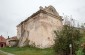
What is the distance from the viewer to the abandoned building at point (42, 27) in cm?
4253

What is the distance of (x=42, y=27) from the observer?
42969mm

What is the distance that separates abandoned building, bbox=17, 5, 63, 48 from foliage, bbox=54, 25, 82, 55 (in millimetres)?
15673

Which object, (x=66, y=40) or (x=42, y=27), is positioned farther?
(x=42, y=27)

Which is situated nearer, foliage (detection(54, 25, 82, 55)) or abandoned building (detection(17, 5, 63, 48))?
foliage (detection(54, 25, 82, 55))

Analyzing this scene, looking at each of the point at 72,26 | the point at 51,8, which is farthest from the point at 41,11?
the point at 72,26

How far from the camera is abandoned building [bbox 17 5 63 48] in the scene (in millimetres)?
42531

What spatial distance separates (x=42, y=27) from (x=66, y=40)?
18.6 meters

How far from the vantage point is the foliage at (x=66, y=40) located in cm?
2456

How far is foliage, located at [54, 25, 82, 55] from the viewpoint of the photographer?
24558 mm

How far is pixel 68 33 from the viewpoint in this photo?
25062 mm

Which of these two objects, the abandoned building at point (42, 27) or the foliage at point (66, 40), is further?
the abandoned building at point (42, 27)

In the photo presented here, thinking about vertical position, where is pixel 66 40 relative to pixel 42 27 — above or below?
below

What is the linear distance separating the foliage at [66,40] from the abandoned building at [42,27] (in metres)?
15.7

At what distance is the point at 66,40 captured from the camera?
24.6 metres
